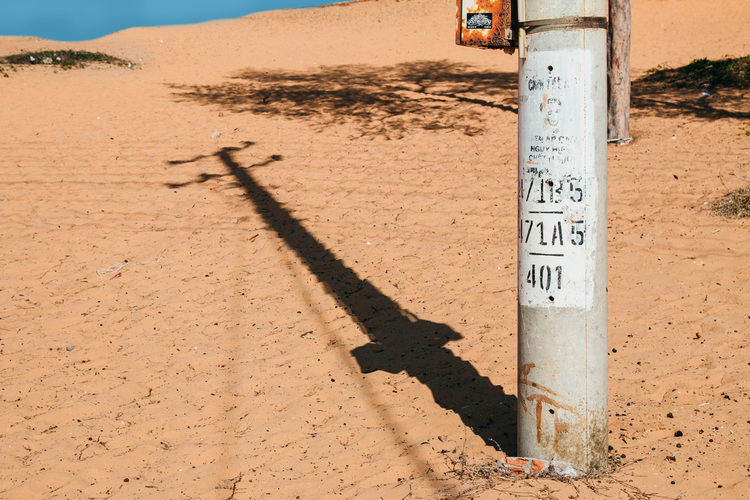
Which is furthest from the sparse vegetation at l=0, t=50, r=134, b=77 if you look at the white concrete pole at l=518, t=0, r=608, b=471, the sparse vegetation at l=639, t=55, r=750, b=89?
the white concrete pole at l=518, t=0, r=608, b=471

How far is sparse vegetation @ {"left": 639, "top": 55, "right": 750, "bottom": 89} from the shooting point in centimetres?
1112

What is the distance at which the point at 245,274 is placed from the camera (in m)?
6.09

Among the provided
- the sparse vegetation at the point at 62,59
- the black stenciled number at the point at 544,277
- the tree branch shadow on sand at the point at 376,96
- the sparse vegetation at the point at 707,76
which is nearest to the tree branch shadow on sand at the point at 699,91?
the sparse vegetation at the point at 707,76

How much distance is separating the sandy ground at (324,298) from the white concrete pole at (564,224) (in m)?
0.34

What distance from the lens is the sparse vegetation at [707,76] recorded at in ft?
36.5

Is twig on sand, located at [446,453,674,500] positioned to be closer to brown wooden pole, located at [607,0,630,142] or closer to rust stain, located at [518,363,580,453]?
rust stain, located at [518,363,580,453]

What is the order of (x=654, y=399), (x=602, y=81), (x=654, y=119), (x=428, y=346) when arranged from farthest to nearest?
(x=654, y=119)
(x=428, y=346)
(x=654, y=399)
(x=602, y=81)

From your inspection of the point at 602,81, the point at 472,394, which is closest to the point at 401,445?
the point at 472,394

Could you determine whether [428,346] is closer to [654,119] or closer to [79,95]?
[654,119]

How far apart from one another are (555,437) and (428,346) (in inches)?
70.5

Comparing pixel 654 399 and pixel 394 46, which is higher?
pixel 394 46

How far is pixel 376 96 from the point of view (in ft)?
41.3

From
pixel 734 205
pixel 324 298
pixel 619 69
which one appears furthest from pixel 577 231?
pixel 619 69

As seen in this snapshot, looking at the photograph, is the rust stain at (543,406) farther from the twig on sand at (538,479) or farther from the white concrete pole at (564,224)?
the twig on sand at (538,479)
